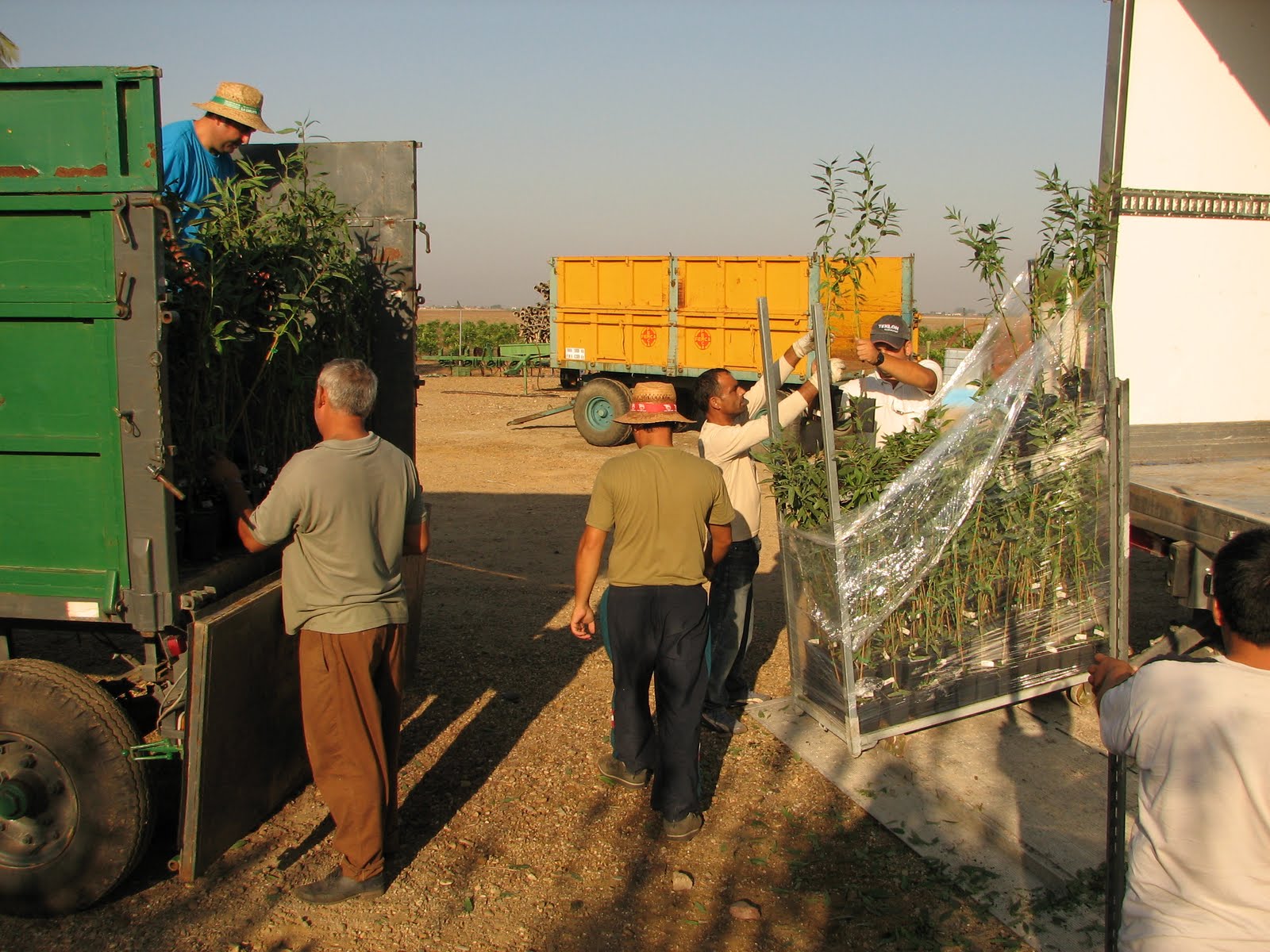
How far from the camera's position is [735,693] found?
4953mm

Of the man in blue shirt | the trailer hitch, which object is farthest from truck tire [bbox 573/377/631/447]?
the trailer hitch

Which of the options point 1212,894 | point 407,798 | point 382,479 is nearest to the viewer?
point 1212,894

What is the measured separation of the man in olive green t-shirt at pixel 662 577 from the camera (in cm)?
366

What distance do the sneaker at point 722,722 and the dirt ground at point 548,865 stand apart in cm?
5

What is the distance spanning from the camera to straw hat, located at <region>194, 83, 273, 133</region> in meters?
4.39

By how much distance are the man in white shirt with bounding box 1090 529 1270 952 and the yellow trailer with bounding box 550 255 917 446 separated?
10.9 meters

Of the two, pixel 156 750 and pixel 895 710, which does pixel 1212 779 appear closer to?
pixel 895 710

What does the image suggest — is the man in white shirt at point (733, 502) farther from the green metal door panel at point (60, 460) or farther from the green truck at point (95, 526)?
the green metal door panel at point (60, 460)

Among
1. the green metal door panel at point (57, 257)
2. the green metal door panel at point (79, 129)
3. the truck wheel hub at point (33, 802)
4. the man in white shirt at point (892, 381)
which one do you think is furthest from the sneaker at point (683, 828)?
the green metal door panel at point (79, 129)

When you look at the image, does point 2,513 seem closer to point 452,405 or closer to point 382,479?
point 382,479

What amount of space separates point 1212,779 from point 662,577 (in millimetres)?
2059

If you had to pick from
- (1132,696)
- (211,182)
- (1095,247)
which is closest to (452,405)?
(211,182)

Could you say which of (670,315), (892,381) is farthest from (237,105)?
(670,315)

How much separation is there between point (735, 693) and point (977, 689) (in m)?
1.22
